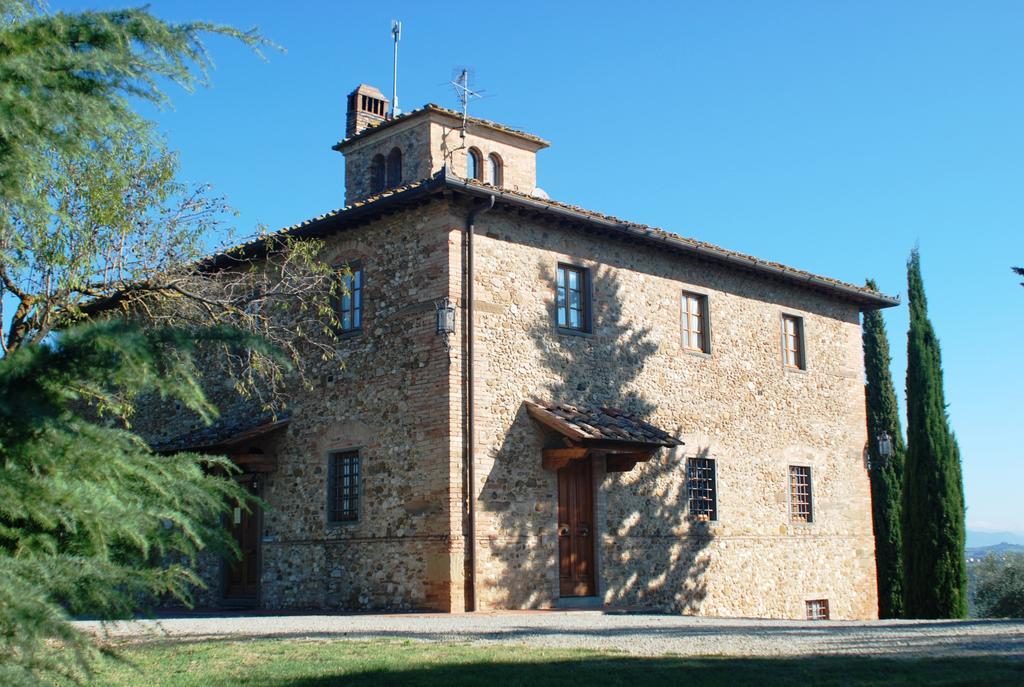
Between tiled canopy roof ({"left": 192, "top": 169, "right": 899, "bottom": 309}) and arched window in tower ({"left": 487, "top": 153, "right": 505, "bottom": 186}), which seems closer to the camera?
tiled canopy roof ({"left": 192, "top": 169, "right": 899, "bottom": 309})

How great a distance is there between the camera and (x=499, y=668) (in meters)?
7.96

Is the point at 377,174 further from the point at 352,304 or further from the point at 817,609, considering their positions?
the point at 817,609

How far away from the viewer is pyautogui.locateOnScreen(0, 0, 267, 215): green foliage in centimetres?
409

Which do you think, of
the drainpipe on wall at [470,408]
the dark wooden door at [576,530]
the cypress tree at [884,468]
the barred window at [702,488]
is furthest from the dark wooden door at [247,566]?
the cypress tree at [884,468]

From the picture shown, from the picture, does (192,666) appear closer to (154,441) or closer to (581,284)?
(581,284)

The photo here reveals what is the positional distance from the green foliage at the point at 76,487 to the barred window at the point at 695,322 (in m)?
14.6

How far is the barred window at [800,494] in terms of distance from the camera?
62.7ft

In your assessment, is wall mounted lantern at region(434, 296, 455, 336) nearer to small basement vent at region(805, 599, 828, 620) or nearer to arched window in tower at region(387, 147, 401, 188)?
small basement vent at region(805, 599, 828, 620)

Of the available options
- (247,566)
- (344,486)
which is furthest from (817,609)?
(247,566)

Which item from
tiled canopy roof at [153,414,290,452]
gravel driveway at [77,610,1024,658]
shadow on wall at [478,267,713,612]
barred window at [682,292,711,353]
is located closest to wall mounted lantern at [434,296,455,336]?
shadow on wall at [478,267,713,612]

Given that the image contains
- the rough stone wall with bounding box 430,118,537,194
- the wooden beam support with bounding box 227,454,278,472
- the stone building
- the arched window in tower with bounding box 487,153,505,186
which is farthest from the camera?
the arched window in tower with bounding box 487,153,505,186

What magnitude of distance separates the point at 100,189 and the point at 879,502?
1998 centimetres

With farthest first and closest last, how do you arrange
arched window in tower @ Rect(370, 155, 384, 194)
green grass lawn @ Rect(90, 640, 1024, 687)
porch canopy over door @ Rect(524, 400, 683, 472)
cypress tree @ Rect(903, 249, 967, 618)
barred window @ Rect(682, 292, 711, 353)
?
arched window in tower @ Rect(370, 155, 384, 194) < cypress tree @ Rect(903, 249, 967, 618) < barred window @ Rect(682, 292, 711, 353) < porch canopy over door @ Rect(524, 400, 683, 472) < green grass lawn @ Rect(90, 640, 1024, 687)

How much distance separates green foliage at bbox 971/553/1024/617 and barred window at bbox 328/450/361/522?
19716mm
